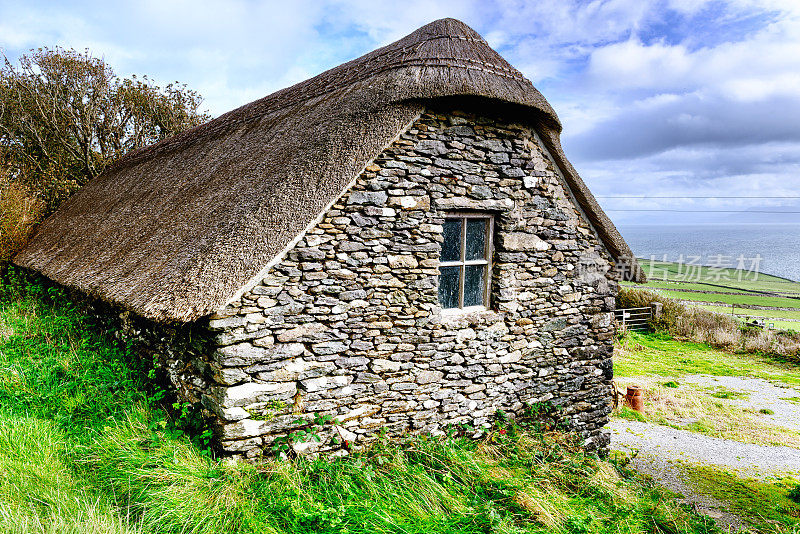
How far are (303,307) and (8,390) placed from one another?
3668 millimetres

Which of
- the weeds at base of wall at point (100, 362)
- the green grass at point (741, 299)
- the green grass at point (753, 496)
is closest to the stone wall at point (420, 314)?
the weeds at base of wall at point (100, 362)

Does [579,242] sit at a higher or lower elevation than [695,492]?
higher

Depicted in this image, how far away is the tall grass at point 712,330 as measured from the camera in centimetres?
1670

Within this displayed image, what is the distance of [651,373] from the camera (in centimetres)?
1359

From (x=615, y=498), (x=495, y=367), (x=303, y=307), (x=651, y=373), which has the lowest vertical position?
(x=651, y=373)

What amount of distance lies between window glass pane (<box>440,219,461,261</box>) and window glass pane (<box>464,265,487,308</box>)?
0.81 feet

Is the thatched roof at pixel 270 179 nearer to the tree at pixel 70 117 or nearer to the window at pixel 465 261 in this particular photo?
the window at pixel 465 261

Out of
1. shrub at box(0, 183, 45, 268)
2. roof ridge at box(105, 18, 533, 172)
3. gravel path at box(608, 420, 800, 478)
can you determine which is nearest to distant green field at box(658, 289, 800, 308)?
gravel path at box(608, 420, 800, 478)

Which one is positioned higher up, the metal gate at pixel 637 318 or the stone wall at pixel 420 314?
the stone wall at pixel 420 314

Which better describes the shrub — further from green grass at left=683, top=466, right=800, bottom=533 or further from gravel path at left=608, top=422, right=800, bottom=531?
green grass at left=683, top=466, right=800, bottom=533

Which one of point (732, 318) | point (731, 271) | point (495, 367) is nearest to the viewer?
point (495, 367)

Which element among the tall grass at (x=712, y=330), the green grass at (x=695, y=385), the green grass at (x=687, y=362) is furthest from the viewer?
the tall grass at (x=712, y=330)

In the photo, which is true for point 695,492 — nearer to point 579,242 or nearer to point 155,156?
point 579,242

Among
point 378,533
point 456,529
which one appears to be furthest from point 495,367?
point 378,533
